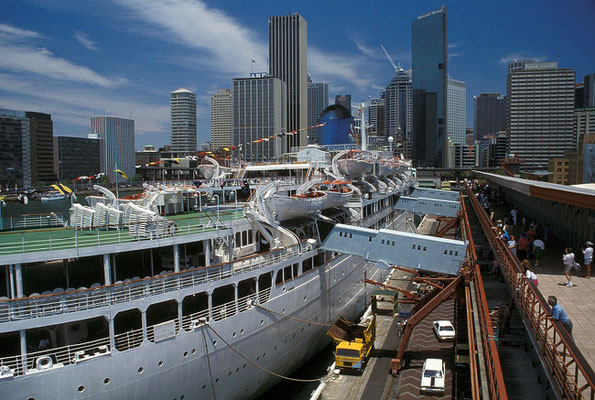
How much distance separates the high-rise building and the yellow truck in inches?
5734

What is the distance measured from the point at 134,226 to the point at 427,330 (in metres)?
16.9

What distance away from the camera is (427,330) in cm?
2477

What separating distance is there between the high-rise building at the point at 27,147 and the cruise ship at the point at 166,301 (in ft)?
469

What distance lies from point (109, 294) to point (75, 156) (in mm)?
176033

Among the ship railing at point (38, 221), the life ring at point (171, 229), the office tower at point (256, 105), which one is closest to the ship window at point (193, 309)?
the life ring at point (171, 229)

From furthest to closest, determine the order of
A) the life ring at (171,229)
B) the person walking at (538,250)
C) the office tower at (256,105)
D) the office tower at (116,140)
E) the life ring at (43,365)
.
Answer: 1. the office tower at (256,105)
2. the office tower at (116,140)
3. the person walking at (538,250)
4. the life ring at (171,229)
5. the life ring at (43,365)

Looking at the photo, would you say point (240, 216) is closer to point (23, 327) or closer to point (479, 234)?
point (23, 327)

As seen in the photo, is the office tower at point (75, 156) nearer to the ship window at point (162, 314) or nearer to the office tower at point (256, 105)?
the office tower at point (256, 105)

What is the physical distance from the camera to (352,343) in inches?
806

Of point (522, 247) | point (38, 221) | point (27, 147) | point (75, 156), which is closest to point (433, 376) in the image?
point (522, 247)

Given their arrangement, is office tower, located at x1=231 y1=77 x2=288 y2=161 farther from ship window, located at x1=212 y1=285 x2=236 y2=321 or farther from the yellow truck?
ship window, located at x1=212 y1=285 x2=236 y2=321

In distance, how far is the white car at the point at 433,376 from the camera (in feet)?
57.2

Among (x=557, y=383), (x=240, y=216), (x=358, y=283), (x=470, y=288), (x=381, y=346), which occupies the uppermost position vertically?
(x=240, y=216)

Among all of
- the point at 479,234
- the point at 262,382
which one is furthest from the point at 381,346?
the point at 479,234
